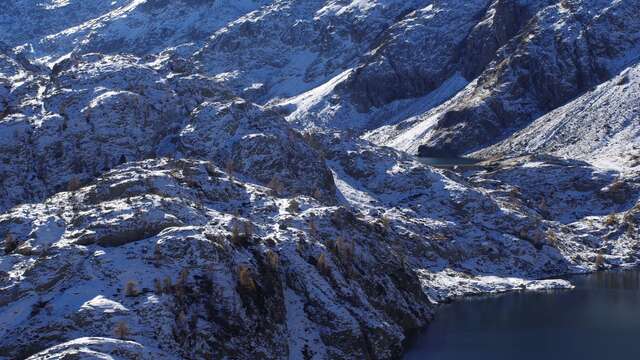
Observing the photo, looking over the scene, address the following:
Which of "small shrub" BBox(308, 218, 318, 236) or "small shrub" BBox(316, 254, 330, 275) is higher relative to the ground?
"small shrub" BBox(308, 218, 318, 236)

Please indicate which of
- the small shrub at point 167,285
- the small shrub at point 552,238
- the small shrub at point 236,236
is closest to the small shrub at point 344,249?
the small shrub at point 236,236

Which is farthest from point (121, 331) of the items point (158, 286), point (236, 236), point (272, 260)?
point (272, 260)

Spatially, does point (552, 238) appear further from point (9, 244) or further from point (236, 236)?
point (9, 244)

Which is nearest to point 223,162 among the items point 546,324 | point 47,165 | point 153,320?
point 47,165

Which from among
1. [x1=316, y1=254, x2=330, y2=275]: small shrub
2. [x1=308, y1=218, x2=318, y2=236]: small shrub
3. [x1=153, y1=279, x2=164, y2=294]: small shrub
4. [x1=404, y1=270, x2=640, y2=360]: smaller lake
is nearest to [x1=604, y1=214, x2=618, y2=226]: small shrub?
[x1=404, y1=270, x2=640, y2=360]: smaller lake

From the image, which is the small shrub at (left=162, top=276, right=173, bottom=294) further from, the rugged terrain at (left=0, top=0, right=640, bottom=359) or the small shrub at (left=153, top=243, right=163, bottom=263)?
the small shrub at (left=153, top=243, right=163, bottom=263)

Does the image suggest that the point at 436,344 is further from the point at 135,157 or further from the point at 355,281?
the point at 135,157
